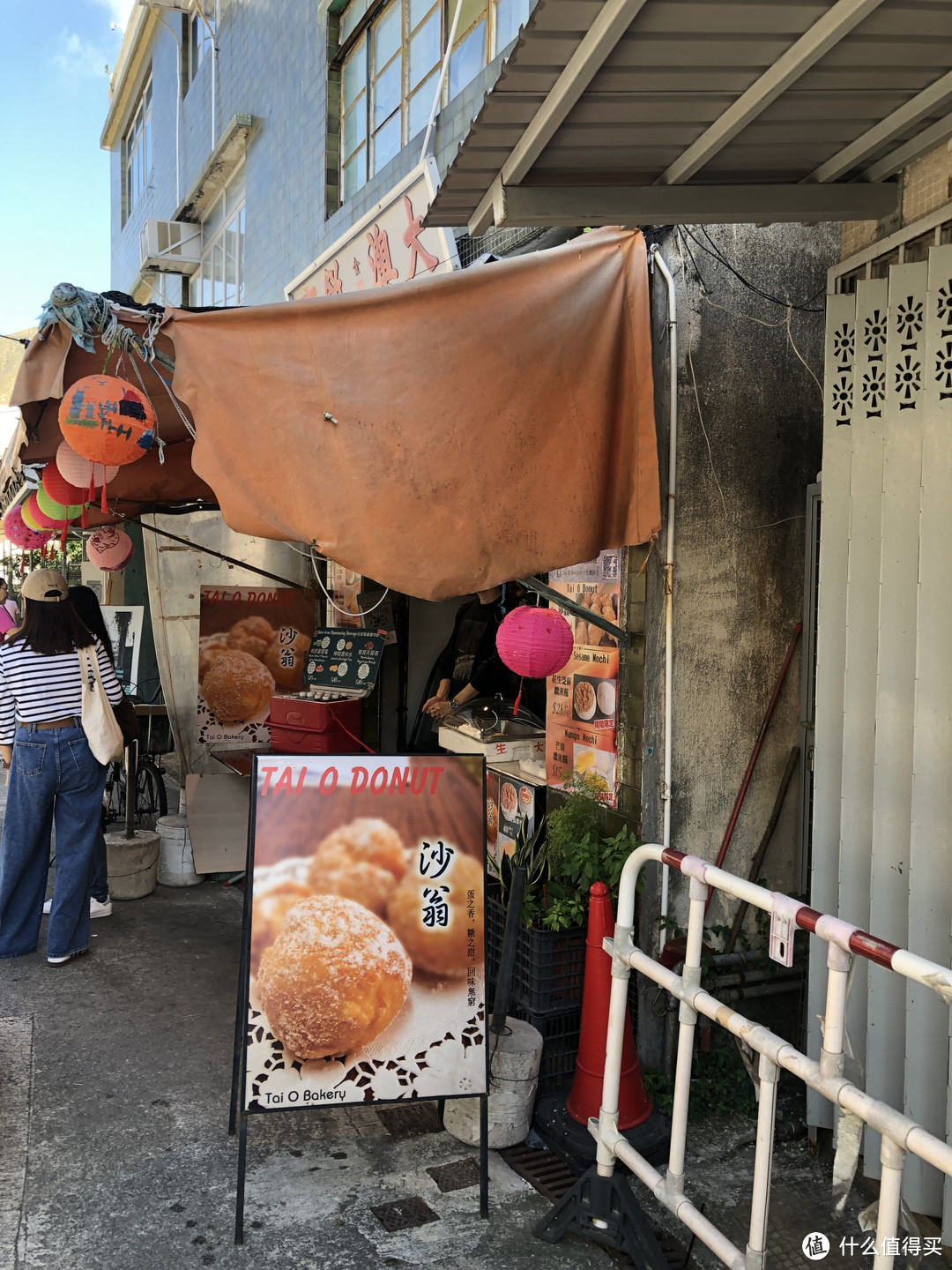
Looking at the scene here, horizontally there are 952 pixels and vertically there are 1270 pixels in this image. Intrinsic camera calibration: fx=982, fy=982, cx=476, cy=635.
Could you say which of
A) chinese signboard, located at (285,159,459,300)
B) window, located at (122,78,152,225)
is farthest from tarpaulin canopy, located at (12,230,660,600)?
window, located at (122,78,152,225)

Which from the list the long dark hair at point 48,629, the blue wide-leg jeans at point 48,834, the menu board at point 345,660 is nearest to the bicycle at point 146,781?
the menu board at point 345,660

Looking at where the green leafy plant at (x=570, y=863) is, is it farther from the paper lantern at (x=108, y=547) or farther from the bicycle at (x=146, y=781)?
the paper lantern at (x=108, y=547)

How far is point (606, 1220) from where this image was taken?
3.42m

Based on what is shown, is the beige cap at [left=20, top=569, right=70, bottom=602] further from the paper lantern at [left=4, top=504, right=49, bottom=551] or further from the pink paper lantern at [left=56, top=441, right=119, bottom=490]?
the paper lantern at [left=4, top=504, right=49, bottom=551]

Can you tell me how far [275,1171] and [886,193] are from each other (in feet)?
14.7

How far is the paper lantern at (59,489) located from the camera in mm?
7320

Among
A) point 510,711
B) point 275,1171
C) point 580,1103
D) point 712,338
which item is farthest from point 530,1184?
point 712,338

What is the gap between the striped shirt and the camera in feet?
19.4

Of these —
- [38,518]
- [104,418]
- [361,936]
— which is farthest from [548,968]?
[38,518]

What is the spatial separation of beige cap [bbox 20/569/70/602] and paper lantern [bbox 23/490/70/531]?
3.00 meters

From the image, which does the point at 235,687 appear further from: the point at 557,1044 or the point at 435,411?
the point at 435,411

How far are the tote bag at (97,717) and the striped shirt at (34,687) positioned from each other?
0.05 metres

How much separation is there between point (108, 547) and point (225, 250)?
5.50 m

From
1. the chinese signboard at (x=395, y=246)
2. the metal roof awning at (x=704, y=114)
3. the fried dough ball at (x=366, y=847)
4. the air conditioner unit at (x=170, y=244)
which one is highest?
the air conditioner unit at (x=170, y=244)
